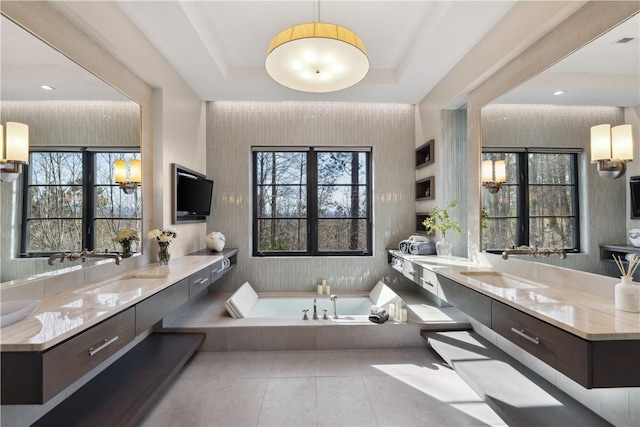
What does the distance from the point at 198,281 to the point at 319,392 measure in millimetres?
1426

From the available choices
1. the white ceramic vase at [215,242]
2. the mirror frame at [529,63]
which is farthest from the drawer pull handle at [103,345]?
the mirror frame at [529,63]

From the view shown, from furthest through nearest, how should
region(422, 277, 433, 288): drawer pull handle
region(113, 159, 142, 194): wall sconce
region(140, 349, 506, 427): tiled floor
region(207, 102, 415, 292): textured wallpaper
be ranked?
region(207, 102, 415, 292): textured wallpaper, region(422, 277, 433, 288): drawer pull handle, region(113, 159, 142, 194): wall sconce, region(140, 349, 506, 427): tiled floor

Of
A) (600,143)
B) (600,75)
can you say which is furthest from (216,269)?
(600,75)

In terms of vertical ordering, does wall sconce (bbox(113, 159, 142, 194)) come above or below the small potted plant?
above

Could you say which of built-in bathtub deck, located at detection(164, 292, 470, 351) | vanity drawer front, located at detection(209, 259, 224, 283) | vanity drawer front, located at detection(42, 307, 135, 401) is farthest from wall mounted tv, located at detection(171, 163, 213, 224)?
vanity drawer front, located at detection(42, 307, 135, 401)

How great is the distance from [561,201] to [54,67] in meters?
3.42

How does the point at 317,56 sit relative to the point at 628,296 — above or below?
above

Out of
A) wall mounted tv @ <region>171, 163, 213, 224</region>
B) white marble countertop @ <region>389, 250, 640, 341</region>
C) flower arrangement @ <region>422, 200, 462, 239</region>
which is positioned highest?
wall mounted tv @ <region>171, 163, 213, 224</region>

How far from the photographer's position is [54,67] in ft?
6.06

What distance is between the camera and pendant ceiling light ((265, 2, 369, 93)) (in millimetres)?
1727

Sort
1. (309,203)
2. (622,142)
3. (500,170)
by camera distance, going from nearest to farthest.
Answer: (622,142) < (500,170) < (309,203)

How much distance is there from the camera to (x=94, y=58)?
7.06 ft

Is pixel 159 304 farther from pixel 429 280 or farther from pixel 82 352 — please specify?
pixel 429 280

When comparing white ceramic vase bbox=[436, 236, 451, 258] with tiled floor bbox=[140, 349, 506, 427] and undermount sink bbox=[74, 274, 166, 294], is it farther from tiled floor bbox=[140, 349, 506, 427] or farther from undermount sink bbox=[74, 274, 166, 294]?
undermount sink bbox=[74, 274, 166, 294]
